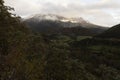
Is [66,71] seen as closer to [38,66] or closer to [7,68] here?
[38,66]

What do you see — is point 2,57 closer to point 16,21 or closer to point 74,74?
point 16,21

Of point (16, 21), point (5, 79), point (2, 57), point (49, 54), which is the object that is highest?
point (16, 21)

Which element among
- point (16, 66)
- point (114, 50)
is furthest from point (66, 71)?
point (114, 50)

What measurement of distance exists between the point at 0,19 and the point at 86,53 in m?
144

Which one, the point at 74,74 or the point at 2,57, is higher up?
the point at 2,57

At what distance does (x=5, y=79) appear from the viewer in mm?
27219

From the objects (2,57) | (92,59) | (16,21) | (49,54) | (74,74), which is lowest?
(92,59)

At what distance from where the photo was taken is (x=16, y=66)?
29.9 m

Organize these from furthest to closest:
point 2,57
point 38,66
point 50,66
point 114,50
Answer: point 114,50 < point 50,66 < point 38,66 < point 2,57

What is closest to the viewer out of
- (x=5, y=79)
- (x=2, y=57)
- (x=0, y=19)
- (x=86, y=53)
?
(x=5, y=79)

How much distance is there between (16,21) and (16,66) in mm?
7995

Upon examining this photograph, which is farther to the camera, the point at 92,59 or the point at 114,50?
the point at 114,50

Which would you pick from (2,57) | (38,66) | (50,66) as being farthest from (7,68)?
(50,66)

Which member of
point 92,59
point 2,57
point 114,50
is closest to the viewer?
point 2,57
